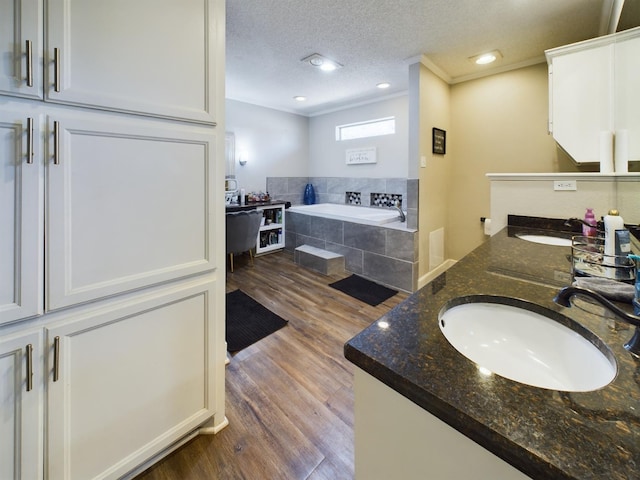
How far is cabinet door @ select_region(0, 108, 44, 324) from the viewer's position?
84 centimetres

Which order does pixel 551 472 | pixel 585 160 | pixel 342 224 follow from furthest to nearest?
pixel 342 224 → pixel 585 160 → pixel 551 472

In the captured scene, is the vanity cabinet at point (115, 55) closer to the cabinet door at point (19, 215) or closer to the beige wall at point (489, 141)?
the cabinet door at point (19, 215)

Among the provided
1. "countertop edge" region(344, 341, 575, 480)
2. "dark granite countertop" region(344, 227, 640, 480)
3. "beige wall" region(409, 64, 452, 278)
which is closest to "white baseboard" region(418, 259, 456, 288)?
"beige wall" region(409, 64, 452, 278)

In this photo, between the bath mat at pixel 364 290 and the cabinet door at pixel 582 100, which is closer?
the cabinet door at pixel 582 100

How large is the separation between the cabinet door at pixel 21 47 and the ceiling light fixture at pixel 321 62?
95.7 inches

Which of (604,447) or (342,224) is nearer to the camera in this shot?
(604,447)

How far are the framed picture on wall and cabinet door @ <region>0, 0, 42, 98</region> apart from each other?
124 inches

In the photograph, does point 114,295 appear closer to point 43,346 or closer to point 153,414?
point 43,346

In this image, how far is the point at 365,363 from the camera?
24.7 inches

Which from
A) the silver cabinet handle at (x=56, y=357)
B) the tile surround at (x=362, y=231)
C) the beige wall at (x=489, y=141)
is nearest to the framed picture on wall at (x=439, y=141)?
the beige wall at (x=489, y=141)

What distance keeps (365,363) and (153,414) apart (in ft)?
3.64

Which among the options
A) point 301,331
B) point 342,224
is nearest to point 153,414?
point 301,331

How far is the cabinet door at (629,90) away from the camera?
1355 mm

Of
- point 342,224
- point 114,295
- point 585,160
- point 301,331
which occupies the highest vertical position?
point 585,160
